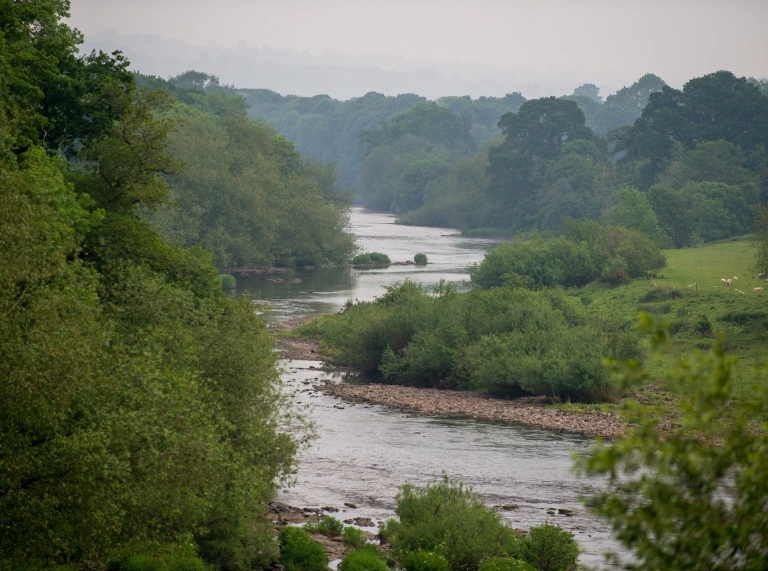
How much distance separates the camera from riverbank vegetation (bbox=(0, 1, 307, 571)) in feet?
49.9

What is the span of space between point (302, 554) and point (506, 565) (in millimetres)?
4689

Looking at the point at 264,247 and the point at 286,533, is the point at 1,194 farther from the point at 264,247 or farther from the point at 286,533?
the point at 264,247

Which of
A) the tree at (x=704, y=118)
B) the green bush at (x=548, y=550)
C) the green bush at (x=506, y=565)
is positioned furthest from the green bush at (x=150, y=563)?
the tree at (x=704, y=118)

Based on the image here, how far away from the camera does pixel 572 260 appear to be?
70.2 m

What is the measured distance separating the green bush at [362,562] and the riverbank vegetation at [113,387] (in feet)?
5.92

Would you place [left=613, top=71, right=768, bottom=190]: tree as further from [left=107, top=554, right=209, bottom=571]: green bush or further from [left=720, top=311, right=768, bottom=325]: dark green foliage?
[left=107, top=554, right=209, bottom=571]: green bush

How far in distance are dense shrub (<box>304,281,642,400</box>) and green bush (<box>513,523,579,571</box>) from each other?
823 inches

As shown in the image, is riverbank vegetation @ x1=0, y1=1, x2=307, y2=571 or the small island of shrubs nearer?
riverbank vegetation @ x1=0, y1=1, x2=307, y2=571

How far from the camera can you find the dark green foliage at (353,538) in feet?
76.0

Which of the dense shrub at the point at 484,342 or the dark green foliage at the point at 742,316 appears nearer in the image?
the dense shrub at the point at 484,342

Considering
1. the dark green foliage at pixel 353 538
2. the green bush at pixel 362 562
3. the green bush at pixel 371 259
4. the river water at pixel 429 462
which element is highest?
the green bush at pixel 371 259

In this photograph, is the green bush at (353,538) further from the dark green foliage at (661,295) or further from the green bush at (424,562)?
the dark green foliage at (661,295)

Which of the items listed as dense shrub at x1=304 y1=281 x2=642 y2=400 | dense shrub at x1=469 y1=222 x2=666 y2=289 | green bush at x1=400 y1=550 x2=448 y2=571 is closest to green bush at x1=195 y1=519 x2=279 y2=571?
green bush at x1=400 y1=550 x2=448 y2=571

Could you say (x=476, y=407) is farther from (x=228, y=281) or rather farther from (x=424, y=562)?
(x=228, y=281)
